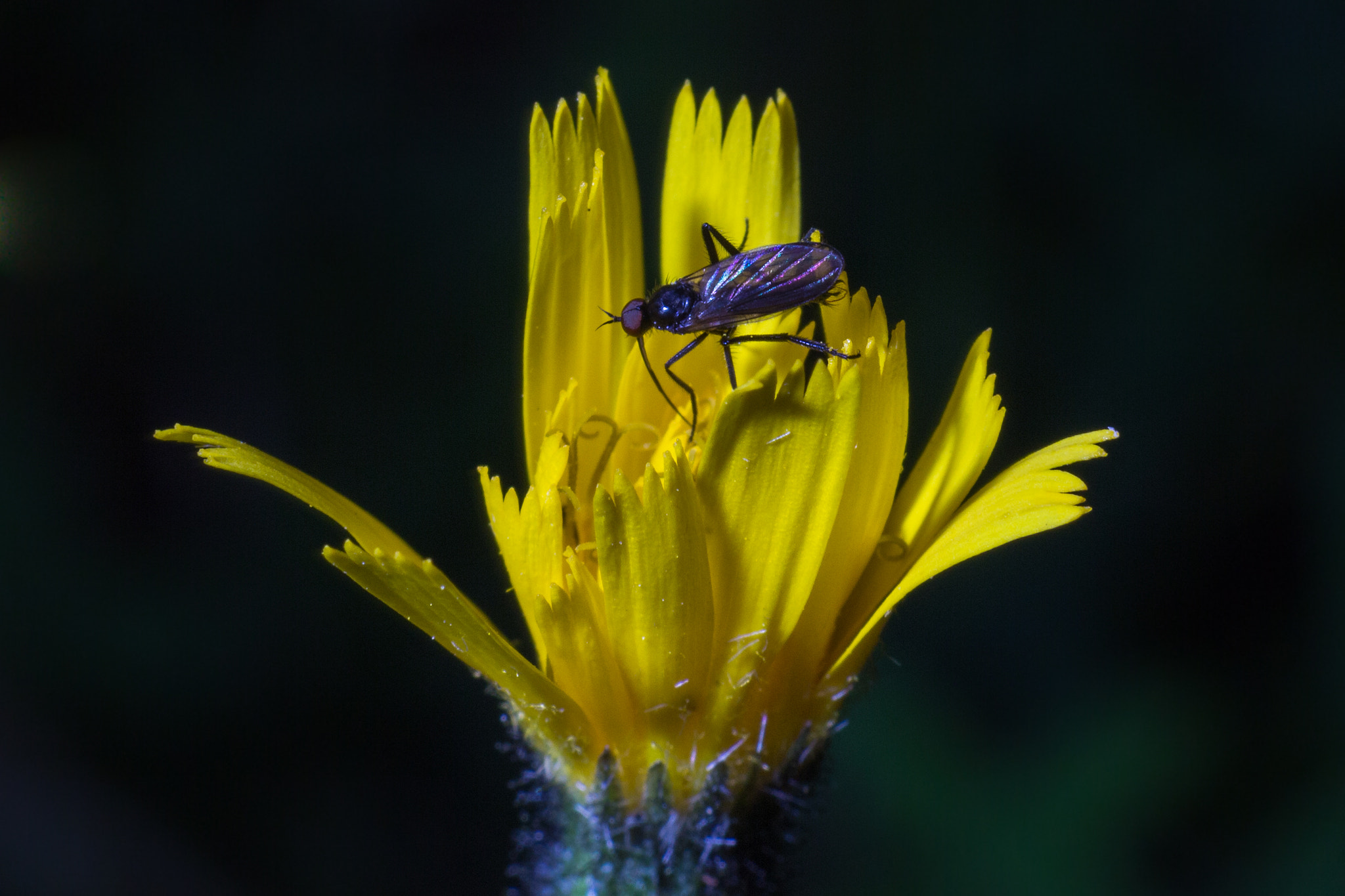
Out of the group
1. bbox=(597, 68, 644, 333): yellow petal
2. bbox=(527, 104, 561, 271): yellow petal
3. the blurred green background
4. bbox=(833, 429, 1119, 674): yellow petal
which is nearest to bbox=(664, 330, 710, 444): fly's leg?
bbox=(597, 68, 644, 333): yellow petal

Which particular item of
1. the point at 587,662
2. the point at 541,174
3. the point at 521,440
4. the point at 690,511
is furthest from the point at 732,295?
the point at 521,440

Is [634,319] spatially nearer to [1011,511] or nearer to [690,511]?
[690,511]

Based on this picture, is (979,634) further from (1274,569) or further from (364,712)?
(364,712)

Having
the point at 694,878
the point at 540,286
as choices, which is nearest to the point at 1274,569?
the point at 694,878

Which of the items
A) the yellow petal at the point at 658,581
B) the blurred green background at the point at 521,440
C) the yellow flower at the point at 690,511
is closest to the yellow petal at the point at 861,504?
the yellow flower at the point at 690,511

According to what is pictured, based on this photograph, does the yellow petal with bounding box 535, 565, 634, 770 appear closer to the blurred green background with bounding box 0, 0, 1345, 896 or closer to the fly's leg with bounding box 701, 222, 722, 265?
the fly's leg with bounding box 701, 222, 722, 265

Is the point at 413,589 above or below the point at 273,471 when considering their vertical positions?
below
